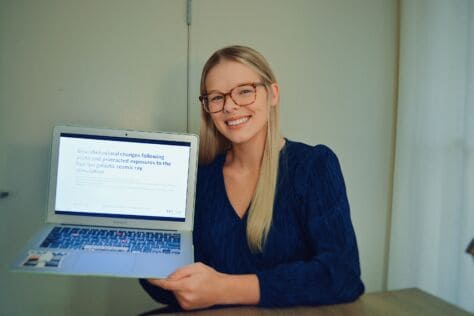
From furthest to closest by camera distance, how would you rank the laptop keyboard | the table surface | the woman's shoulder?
the woman's shoulder, the laptop keyboard, the table surface

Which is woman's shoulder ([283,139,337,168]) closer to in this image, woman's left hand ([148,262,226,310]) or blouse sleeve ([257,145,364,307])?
blouse sleeve ([257,145,364,307])

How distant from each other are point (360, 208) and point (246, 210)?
2.44 feet

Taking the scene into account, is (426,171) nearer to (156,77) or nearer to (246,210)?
(246,210)

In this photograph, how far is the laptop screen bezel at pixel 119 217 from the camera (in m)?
1.02

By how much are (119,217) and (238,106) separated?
475mm

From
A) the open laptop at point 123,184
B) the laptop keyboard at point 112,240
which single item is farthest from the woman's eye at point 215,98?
the laptop keyboard at point 112,240

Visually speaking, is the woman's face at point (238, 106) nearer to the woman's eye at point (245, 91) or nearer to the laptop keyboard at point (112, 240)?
the woman's eye at point (245, 91)

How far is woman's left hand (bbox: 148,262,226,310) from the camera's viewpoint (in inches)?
29.8

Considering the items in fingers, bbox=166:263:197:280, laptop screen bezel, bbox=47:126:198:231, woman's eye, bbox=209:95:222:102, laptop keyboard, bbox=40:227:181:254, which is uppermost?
woman's eye, bbox=209:95:222:102

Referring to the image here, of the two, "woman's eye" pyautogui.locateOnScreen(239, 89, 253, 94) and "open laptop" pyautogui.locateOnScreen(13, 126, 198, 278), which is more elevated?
"woman's eye" pyautogui.locateOnScreen(239, 89, 253, 94)

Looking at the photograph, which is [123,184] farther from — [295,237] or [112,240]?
[295,237]

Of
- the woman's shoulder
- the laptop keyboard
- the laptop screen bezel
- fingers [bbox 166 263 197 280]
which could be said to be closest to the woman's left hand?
fingers [bbox 166 263 197 280]

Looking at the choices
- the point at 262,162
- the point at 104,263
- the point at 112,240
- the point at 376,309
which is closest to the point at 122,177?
the point at 112,240

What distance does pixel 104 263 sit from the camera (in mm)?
788
